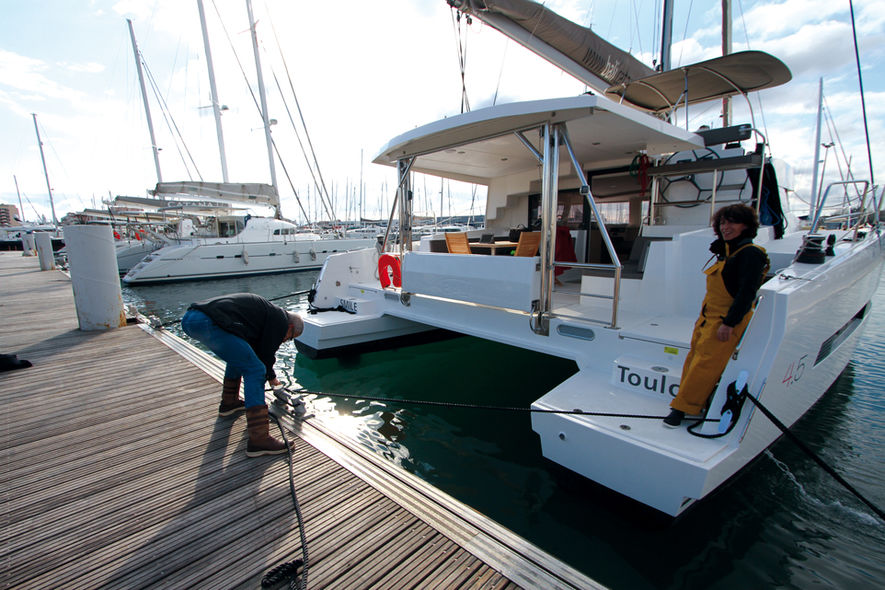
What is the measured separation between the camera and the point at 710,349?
259 cm

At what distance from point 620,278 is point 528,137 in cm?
218

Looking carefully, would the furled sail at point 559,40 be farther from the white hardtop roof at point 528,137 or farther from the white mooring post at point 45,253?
the white mooring post at point 45,253

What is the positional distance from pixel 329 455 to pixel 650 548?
2.18 m

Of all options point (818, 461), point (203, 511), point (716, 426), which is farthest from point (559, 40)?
point (203, 511)

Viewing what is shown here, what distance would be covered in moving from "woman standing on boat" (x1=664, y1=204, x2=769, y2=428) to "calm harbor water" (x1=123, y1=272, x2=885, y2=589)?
79 centimetres

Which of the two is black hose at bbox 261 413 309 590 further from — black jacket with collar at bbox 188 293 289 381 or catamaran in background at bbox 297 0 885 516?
catamaran in background at bbox 297 0 885 516

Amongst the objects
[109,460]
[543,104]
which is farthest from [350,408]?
[543,104]

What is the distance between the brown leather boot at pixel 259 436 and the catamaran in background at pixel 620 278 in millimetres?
1890

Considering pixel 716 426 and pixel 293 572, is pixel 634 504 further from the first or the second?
pixel 293 572

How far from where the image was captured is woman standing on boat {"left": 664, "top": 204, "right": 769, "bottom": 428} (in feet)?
7.96

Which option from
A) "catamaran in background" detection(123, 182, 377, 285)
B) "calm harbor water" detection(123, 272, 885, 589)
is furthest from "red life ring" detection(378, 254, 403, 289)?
"catamaran in background" detection(123, 182, 377, 285)

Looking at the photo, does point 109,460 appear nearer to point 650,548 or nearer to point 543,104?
point 650,548

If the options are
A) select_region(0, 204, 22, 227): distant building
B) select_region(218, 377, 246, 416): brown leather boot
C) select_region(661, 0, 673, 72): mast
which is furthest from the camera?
select_region(0, 204, 22, 227): distant building

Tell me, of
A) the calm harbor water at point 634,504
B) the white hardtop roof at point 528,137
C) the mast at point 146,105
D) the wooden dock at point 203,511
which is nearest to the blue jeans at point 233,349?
the wooden dock at point 203,511
